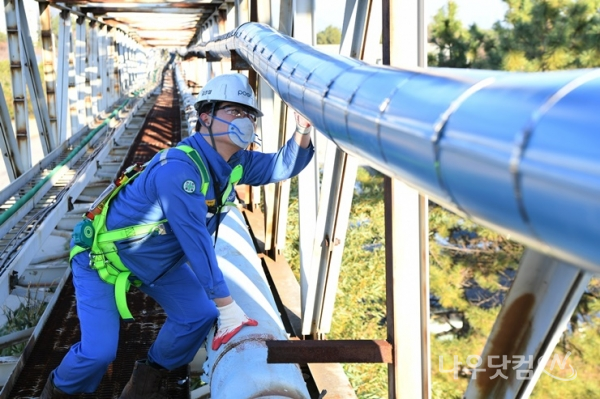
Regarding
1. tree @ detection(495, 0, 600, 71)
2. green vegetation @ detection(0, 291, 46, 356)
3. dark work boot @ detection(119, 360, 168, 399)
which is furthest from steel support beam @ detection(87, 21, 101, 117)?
dark work boot @ detection(119, 360, 168, 399)

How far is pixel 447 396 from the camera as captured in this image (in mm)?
10617

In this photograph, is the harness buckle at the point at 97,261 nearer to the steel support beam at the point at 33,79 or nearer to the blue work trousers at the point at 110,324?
the blue work trousers at the point at 110,324

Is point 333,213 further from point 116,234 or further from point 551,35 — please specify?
point 551,35

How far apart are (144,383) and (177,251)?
83 cm

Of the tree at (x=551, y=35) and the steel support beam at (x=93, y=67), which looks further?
the steel support beam at (x=93, y=67)

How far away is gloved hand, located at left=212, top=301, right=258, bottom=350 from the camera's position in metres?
3.24

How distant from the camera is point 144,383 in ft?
11.8

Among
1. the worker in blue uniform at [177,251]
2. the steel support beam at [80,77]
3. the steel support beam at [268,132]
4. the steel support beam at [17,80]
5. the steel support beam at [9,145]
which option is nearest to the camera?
the worker in blue uniform at [177,251]

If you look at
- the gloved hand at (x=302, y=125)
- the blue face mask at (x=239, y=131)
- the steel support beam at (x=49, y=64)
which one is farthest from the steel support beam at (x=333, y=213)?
the steel support beam at (x=49, y=64)

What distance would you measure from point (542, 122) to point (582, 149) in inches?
4.1

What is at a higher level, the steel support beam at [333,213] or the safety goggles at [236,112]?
the safety goggles at [236,112]

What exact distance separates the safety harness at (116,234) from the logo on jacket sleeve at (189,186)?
5.6 inches

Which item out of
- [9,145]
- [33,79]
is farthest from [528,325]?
[33,79]

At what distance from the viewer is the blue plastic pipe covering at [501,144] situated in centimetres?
87
